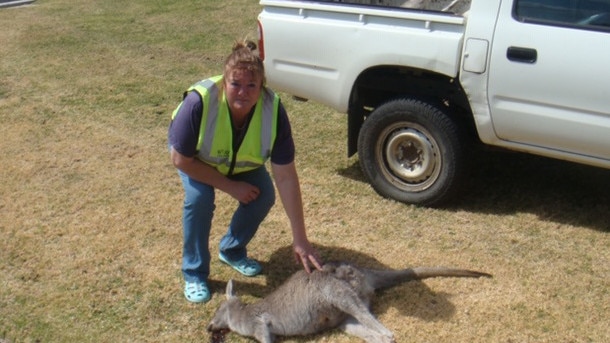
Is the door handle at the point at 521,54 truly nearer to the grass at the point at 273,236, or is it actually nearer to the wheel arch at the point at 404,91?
the wheel arch at the point at 404,91

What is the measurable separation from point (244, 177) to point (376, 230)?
47.2 inches

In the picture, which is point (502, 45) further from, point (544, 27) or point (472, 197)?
point (472, 197)

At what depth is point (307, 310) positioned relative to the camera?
4.15 m

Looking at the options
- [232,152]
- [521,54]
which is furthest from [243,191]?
[521,54]

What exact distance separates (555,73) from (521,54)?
234 mm

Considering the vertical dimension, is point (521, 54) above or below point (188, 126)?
above

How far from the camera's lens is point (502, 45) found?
480cm

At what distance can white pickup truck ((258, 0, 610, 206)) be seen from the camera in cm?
467

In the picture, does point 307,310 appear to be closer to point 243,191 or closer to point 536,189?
point 243,191

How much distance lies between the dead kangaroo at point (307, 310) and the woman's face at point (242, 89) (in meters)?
0.98

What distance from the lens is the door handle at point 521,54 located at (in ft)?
15.5

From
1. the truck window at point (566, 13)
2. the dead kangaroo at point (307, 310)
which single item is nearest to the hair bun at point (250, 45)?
the dead kangaroo at point (307, 310)

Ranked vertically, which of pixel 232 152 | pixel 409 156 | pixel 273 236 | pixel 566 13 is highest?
pixel 566 13

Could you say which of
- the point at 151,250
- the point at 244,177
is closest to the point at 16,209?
the point at 151,250
